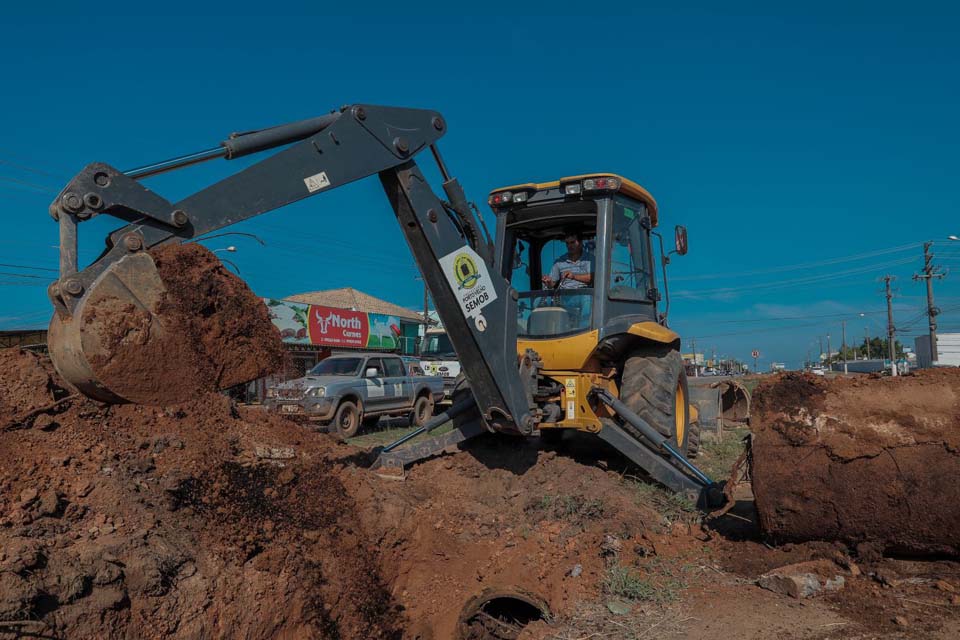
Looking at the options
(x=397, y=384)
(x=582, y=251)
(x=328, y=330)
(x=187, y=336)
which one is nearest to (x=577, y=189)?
(x=582, y=251)

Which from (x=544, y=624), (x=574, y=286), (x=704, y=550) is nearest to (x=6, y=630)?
(x=544, y=624)

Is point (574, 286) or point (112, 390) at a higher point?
point (574, 286)

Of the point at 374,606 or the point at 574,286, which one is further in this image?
the point at 574,286

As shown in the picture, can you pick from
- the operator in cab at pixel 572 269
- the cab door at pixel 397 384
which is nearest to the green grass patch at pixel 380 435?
the cab door at pixel 397 384

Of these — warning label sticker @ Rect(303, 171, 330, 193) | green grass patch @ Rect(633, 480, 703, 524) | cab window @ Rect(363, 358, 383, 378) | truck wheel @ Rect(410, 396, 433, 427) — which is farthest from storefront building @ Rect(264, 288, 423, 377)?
warning label sticker @ Rect(303, 171, 330, 193)

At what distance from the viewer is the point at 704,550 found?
5230 millimetres

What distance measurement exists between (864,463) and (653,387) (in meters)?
2.33

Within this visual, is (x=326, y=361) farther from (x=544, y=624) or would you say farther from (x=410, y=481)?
(x=544, y=624)

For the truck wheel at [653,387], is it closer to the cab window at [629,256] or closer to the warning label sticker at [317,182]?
the cab window at [629,256]

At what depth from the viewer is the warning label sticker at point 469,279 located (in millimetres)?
5656

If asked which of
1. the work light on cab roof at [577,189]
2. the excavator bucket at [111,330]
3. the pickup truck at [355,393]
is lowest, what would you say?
the pickup truck at [355,393]

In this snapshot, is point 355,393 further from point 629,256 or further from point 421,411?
point 629,256

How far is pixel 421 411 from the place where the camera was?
16078 millimetres

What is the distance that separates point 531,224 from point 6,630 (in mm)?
5895
